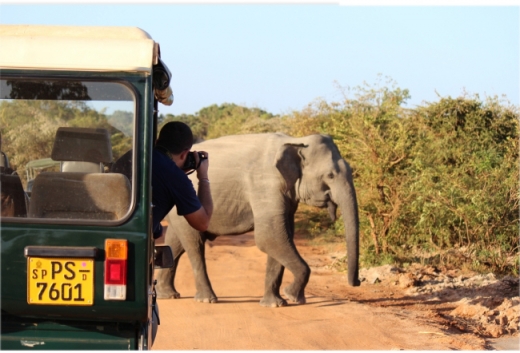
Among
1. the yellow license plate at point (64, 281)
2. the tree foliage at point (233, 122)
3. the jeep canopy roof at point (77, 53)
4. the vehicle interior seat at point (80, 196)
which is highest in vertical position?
the jeep canopy roof at point (77, 53)

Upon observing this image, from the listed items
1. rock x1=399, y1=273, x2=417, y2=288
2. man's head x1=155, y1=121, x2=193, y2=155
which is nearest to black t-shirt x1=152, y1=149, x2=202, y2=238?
man's head x1=155, y1=121, x2=193, y2=155

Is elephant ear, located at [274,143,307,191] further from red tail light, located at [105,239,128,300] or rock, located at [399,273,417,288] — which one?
red tail light, located at [105,239,128,300]

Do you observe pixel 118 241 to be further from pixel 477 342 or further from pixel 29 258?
pixel 477 342

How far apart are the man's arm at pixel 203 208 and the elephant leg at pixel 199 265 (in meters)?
5.06

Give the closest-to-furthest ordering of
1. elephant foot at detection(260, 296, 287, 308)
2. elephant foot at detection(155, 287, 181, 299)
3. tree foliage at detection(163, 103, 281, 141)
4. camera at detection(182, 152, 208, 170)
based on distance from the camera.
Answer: camera at detection(182, 152, 208, 170)
elephant foot at detection(260, 296, 287, 308)
elephant foot at detection(155, 287, 181, 299)
tree foliage at detection(163, 103, 281, 141)

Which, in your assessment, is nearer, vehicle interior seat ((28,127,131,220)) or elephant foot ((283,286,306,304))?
vehicle interior seat ((28,127,131,220))

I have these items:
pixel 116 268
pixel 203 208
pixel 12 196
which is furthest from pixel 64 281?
pixel 203 208

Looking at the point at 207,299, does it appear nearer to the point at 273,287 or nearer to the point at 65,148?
the point at 273,287

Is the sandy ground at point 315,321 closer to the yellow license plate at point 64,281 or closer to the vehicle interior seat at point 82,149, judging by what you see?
the vehicle interior seat at point 82,149

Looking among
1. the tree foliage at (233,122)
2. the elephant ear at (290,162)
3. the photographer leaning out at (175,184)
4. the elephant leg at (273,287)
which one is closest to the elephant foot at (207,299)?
the elephant leg at (273,287)

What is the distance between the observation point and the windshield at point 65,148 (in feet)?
13.2

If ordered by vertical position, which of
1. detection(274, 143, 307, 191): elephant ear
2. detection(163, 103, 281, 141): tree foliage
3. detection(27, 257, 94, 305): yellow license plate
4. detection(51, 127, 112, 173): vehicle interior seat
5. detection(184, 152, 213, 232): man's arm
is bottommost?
detection(163, 103, 281, 141): tree foliage

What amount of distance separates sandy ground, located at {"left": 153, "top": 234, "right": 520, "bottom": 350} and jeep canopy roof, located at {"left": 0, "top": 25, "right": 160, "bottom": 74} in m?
3.64

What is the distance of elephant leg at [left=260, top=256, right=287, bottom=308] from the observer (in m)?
9.53
